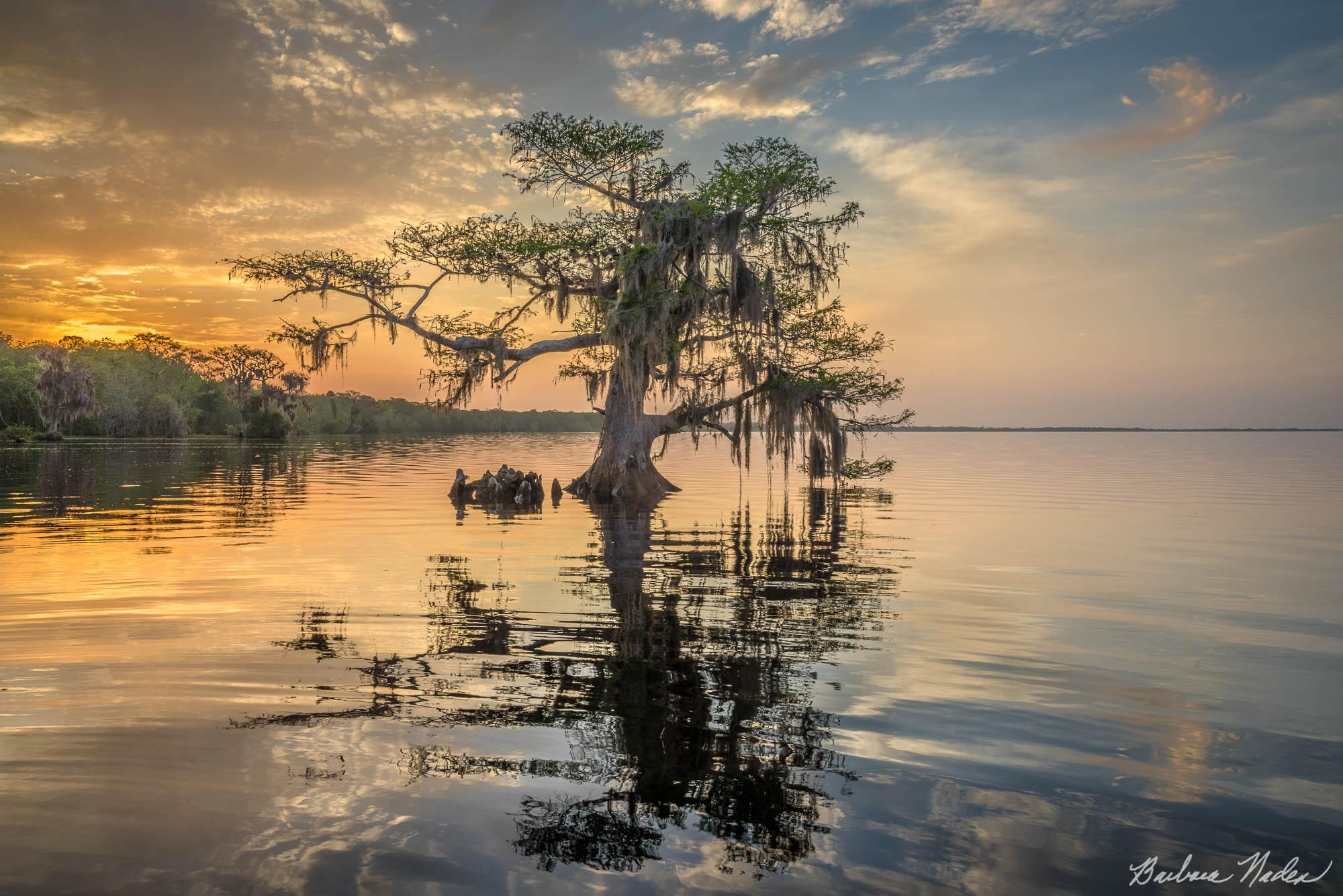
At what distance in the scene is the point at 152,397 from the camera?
93.3 m

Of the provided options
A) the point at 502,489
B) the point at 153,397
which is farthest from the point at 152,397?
the point at 502,489

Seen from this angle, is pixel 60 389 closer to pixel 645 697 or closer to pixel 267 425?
pixel 267 425

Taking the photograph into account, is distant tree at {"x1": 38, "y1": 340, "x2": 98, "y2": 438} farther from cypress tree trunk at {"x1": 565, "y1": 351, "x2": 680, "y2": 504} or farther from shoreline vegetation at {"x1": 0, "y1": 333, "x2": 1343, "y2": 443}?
cypress tree trunk at {"x1": 565, "y1": 351, "x2": 680, "y2": 504}

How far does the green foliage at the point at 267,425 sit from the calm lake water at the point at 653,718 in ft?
285

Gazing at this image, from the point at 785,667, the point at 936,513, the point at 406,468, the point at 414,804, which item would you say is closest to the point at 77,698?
the point at 414,804

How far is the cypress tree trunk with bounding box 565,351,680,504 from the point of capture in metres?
27.2

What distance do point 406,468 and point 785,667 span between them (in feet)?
130

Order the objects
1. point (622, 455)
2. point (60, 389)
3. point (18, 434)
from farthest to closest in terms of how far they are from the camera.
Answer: point (60, 389) < point (18, 434) < point (622, 455)

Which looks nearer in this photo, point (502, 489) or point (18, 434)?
point (502, 489)

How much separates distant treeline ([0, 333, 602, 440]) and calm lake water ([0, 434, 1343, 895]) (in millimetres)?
52211
